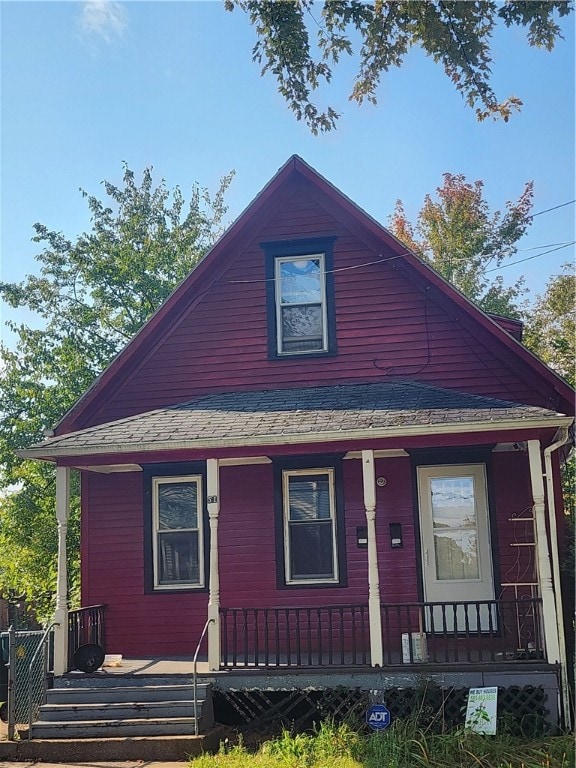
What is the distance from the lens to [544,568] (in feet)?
29.5

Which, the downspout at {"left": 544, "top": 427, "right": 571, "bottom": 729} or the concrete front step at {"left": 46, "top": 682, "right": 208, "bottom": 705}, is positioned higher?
the downspout at {"left": 544, "top": 427, "right": 571, "bottom": 729}

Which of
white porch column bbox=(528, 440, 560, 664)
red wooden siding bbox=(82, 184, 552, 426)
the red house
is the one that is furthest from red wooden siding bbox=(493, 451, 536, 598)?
white porch column bbox=(528, 440, 560, 664)

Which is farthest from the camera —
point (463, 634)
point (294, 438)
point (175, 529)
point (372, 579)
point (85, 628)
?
point (175, 529)

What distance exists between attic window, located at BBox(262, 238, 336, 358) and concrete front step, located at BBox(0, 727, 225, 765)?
5467 millimetres

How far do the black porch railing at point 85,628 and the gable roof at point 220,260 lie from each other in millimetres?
2661

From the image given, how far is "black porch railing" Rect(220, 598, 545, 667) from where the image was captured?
938cm

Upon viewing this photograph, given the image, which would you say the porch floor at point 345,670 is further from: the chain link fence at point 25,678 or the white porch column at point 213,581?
the chain link fence at point 25,678

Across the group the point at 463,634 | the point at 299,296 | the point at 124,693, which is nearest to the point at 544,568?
the point at 463,634

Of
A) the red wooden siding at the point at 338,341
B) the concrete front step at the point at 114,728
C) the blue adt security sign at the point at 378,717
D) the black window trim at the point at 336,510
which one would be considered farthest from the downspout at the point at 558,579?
the concrete front step at the point at 114,728

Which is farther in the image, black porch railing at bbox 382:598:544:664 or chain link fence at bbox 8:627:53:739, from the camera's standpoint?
black porch railing at bbox 382:598:544:664

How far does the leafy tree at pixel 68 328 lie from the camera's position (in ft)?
67.3

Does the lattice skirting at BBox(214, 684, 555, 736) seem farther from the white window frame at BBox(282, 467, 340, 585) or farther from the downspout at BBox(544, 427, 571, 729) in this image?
the white window frame at BBox(282, 467, 340, 585)

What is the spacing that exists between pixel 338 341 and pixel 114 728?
5.85 meters

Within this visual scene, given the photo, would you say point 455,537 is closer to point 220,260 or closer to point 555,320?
point 220,260
